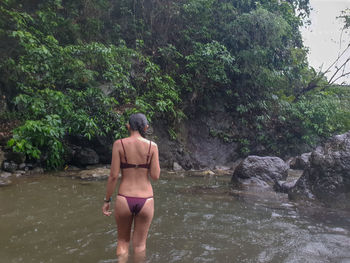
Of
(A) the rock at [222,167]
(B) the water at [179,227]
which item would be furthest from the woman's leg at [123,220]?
(A) the rock at [222,167]

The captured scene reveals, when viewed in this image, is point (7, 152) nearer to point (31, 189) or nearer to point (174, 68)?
point (31, 189)

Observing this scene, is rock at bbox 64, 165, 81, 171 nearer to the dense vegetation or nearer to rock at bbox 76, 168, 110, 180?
the dense vegetation

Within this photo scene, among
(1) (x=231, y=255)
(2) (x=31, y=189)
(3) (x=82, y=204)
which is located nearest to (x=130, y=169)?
(1) (x=231, y=255)

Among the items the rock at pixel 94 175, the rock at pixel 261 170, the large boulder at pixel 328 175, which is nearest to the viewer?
the large boulder at pixel 328 175

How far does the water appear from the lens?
153 inches

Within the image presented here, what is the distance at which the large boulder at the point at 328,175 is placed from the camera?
697 cm

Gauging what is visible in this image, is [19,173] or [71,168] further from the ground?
[19,173]

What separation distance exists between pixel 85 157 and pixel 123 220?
732cm

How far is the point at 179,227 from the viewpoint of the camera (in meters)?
5.08

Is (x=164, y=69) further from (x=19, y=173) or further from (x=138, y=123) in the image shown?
(x=138, y=123)

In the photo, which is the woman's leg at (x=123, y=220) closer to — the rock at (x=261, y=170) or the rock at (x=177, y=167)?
the rock at (x=261, y=170)

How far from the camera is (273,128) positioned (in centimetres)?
1527

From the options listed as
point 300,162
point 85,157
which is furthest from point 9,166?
point 300,162

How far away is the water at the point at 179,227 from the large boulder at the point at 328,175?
525 mm
